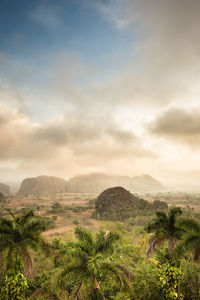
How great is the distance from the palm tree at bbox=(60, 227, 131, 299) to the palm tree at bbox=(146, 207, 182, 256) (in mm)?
5321

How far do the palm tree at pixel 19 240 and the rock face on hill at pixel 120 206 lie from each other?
38966 mm

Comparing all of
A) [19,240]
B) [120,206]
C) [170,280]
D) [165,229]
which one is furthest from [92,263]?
[120,206]

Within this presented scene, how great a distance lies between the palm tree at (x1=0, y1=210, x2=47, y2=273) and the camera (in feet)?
30.0

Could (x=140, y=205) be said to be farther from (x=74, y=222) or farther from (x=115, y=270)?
(x=115, y=270)

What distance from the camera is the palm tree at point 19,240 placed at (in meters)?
9.14

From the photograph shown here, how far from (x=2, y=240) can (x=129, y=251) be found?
16067 millimetres

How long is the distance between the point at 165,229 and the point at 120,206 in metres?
42.1

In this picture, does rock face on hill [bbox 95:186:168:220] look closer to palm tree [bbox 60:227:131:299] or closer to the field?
the field

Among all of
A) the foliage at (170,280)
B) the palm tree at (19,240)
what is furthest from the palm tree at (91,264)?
the foliage at (170,280)

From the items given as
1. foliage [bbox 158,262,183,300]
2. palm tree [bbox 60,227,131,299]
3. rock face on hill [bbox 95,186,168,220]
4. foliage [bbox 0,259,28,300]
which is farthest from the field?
foliage [bbox 0,259,28,300]

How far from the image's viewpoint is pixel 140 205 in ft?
171

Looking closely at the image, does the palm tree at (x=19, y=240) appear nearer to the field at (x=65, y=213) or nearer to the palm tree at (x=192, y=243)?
the palm tree at (x=192, y=243)

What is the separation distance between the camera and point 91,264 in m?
8.09

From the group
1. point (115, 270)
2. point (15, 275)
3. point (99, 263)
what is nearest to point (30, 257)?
point (15, 275)
